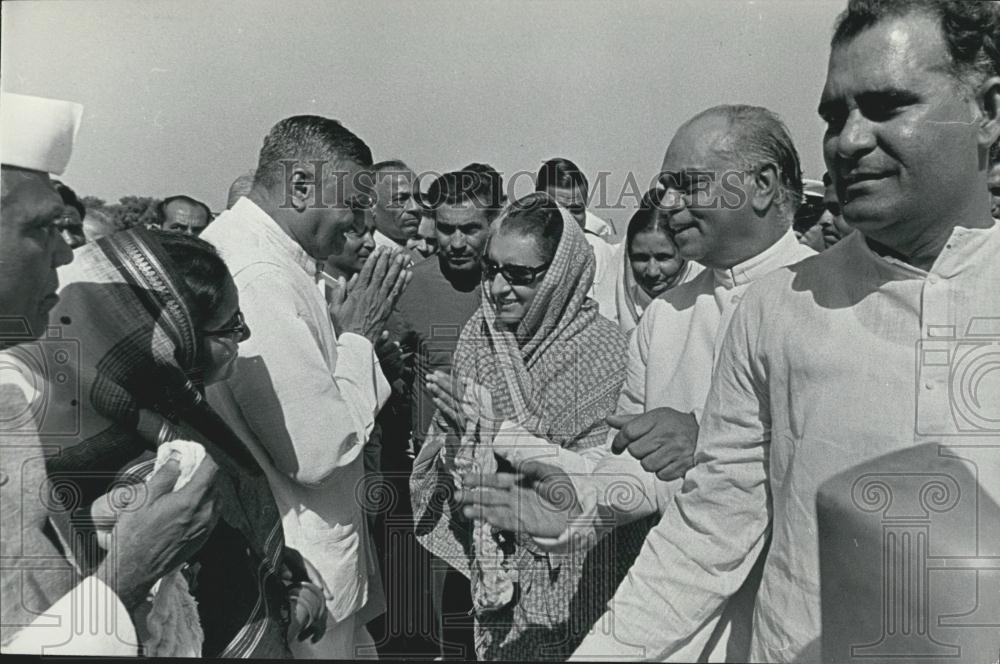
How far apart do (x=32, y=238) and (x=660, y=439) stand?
1.79m

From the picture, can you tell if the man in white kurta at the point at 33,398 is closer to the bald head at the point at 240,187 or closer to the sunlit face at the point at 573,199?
the bald head at the point at 240,187

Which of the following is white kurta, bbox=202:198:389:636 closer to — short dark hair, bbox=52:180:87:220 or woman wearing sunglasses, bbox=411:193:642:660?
woman wearing sunglasses, bbox=411:193:642:660

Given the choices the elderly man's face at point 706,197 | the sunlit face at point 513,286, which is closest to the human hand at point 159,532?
the sunlit face at point 513,286

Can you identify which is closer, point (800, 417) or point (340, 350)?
point (800, 417)

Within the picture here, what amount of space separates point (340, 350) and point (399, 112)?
662 mm

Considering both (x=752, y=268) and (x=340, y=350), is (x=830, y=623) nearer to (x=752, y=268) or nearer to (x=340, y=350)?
(x=752, y=268)

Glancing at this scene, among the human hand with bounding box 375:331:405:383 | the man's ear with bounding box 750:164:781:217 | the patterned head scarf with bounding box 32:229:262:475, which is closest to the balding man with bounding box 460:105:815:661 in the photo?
the man's ear with bounding box 750:164:781:217

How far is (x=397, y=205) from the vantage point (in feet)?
9.59

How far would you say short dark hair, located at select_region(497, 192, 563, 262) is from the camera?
2818mm

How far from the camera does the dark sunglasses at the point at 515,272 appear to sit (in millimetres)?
2820

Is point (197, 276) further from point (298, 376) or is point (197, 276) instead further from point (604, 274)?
point (604, 274)

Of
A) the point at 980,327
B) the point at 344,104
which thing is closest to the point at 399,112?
the point at 344,104

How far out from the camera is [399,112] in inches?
115

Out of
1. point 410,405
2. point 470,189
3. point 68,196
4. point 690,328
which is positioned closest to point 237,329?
point 410,405
